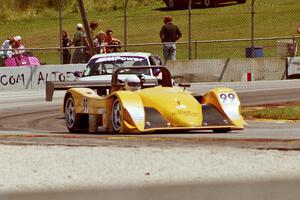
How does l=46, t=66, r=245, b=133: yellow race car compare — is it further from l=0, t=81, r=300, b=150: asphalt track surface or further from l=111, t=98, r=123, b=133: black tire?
l=0, t=81, r=300, b=150: asphalt track surface

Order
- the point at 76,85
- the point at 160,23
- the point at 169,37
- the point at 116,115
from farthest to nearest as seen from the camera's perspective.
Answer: the point at 160,23 < the point at 169,37 < the point at 76,85 < the point at 116,115

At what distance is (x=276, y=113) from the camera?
21109 mm

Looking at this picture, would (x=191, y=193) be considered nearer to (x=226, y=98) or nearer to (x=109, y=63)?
(x=226, y=98)

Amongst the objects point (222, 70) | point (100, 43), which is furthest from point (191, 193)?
point (222, 70)

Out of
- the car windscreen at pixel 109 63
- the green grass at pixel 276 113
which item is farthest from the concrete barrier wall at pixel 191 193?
the car windscreen at pixel 109 63

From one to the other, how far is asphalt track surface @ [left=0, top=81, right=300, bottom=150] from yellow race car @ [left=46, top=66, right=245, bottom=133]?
193 mm

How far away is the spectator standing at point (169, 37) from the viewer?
32.3 metres

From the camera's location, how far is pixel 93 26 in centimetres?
3153

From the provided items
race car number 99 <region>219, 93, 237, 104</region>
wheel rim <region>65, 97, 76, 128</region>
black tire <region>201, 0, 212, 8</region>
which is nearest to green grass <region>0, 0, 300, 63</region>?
black tire <region>201, 0, 212, 8</region>

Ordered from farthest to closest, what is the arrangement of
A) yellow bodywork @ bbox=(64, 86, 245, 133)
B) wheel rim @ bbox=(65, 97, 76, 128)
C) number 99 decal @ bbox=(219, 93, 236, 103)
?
wheel rim @ bbox=(65, 97, 76, 128) → number 99 decal @ bbox=(219, 93, 236, 103) → yellow bodywork @ bbox=(64, 86, 245, 133)

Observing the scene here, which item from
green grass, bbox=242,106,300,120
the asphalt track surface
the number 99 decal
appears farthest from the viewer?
green grass, bbox=242,106,300,120

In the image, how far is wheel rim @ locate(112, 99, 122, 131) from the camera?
16.1m

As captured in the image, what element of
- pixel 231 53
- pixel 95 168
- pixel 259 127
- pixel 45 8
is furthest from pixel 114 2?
pixel 95 168

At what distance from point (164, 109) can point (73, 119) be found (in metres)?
2.53
